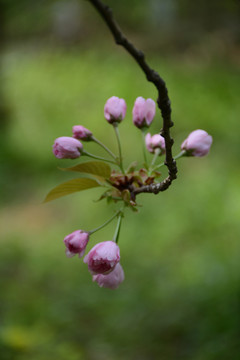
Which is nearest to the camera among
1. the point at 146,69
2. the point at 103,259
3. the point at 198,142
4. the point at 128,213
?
the point at 146,69

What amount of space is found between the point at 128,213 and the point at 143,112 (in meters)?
2.49

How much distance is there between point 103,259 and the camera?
635 mm

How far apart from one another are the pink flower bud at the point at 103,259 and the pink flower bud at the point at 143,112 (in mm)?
221

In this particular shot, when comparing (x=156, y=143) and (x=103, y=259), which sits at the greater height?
(x=156, y=143)

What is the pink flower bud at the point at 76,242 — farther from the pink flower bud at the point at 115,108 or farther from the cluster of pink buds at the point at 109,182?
the pink flower bud at the point at 115,108

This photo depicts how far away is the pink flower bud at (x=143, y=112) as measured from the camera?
751mm

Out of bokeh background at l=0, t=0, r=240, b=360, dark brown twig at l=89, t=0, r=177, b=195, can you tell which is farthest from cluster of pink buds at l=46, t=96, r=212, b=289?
bokeh background at l=0, t=0, r=240, b=360

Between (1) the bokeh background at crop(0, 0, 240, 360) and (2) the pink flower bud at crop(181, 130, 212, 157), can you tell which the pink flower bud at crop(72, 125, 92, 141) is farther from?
(1) the bokeh background at crop(0, 0, 240, 360)

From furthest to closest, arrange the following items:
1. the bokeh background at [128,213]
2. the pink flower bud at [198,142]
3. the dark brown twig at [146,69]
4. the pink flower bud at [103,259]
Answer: the bokeh background at [128,213]
the pink flower bud at [198,142]
the pink flower bud at [103,259]
the dark brown twig at [146,69]

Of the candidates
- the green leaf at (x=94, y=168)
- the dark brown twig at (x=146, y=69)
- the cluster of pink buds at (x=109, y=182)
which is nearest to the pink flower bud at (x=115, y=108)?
the cluster of pink buds at (x=109, y=182)

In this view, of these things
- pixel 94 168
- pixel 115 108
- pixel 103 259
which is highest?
pixel 115 108

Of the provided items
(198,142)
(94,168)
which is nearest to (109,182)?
(94,168)

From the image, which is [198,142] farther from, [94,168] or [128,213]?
[128,213]

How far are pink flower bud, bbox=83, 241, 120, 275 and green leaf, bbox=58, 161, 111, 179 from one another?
4.3 inches
